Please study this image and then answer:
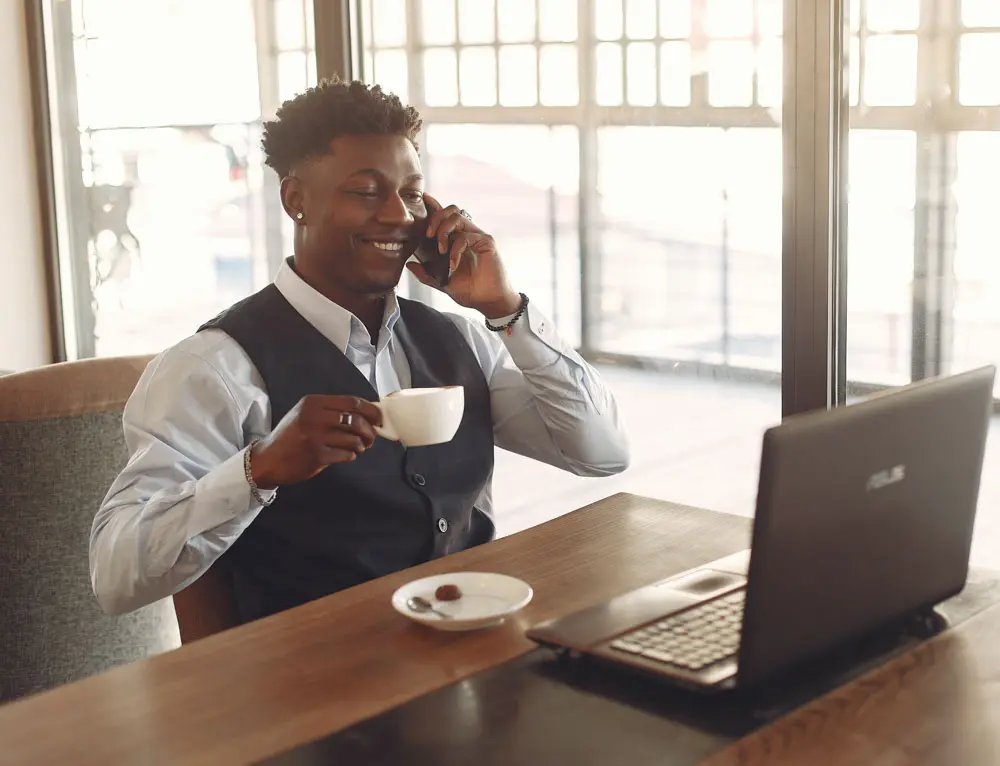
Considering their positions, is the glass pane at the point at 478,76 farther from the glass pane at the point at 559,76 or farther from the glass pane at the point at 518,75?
the glass pane at the point at 559,76

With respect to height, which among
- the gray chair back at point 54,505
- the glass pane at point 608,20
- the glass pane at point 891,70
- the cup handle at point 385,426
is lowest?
the gray chair back at point 54,505

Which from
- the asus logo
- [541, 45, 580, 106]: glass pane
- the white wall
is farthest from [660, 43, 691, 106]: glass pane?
the white wall

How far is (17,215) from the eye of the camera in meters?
3.60

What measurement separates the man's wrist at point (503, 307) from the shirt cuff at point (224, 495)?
0.51m

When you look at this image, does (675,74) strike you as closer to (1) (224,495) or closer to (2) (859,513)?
(1) (224,495)

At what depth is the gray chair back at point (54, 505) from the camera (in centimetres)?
213

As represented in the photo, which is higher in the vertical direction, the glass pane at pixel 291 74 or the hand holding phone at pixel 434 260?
the glass pane at pixel 291 74

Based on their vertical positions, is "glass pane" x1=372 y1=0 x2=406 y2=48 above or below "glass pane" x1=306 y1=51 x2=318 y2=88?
above

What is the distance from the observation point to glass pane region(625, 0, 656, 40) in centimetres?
240

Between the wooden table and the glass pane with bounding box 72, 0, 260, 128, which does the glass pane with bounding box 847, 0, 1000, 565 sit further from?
the glass pane with bounding box 72, 0, 260, 128

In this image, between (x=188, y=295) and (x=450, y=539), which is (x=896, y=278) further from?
(x=188, y=295)

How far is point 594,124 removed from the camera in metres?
2.54

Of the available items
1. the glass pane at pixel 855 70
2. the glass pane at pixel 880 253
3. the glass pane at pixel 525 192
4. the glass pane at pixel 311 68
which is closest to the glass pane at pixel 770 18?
the glass pane at pixel 855 70

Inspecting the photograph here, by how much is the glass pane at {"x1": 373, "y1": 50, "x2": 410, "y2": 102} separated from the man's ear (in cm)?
97
